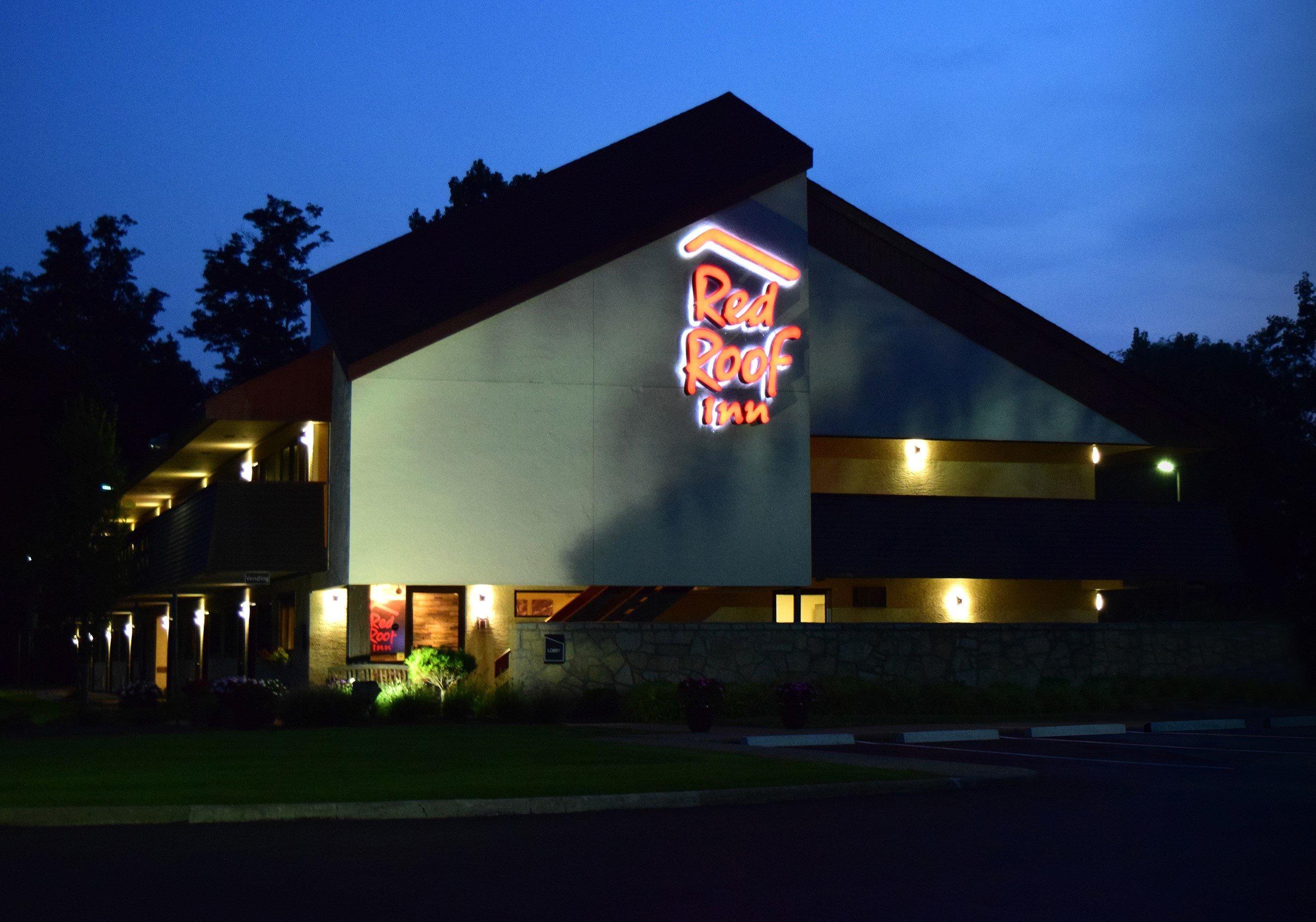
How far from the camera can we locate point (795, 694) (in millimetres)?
25281

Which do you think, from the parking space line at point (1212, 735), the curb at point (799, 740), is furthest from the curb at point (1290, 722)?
the curb at point (799, 740)

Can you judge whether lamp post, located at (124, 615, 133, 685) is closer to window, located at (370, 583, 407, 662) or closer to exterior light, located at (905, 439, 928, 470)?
window, located at (370, 583, 407, 662)

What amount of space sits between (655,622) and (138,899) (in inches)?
794

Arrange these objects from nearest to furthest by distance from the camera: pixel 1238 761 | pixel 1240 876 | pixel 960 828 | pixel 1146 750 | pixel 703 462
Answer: pixel 1240 876, pixel 960 828, pixel 1238 761, pixel 1146 750, pixel 703 462

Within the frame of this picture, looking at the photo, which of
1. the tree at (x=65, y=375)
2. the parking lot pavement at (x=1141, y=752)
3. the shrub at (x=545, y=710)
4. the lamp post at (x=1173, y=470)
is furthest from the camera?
the tree at (x=65, y=375)

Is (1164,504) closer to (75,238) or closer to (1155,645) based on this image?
(1155,645)

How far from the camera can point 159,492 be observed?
49125mm

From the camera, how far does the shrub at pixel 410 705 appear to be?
2691cm

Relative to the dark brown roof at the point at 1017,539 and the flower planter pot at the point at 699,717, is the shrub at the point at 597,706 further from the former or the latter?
the dark brown roof at the point at 1017,539

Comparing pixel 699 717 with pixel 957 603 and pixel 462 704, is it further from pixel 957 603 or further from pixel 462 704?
pixel 957 603

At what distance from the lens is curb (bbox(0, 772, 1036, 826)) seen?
12898mm

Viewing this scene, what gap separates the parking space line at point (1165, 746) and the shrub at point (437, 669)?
1047 cm

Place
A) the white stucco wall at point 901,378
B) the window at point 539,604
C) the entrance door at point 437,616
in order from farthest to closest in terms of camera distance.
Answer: the window at point 539,604 → the white stucco wall at point 901,378 → the entrance door at point 437,616

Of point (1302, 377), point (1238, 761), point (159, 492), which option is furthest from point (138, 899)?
point (1302, 377)
